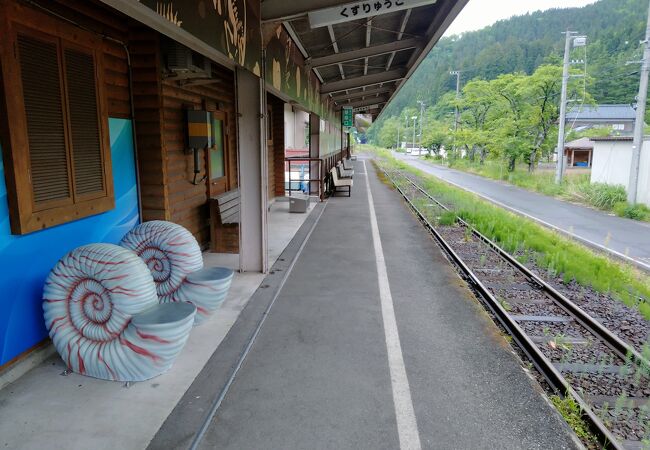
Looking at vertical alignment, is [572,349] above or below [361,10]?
below

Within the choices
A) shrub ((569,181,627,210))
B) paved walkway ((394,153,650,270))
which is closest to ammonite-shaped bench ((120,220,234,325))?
paved walkway ((394,153,650,270))

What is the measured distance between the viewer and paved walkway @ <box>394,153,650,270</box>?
9336mm

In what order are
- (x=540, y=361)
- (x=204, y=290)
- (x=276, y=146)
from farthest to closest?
1. (x=276, y=146)
2. (x=204, y=290)
3. (x=540, y=361)

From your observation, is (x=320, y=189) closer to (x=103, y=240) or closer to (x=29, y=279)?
(x=103, y=240)

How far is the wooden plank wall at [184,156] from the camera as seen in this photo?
5.63 meters

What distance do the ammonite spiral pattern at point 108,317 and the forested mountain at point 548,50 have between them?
23013mm

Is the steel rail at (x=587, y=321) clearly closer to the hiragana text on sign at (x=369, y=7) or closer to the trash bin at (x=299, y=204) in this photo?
the hiragana text on sign at (x=369, y=7)

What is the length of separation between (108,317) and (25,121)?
5.15 feet

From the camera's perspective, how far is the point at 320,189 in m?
13.7

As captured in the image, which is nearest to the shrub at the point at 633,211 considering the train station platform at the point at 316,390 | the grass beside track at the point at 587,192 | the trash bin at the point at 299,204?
the grass beside track at the point at 587,192

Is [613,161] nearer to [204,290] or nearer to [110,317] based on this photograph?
[204,290]

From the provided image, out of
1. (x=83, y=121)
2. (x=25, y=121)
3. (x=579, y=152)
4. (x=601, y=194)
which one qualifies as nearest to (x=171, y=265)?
(x=83, y=121)

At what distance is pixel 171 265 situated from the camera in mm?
4062

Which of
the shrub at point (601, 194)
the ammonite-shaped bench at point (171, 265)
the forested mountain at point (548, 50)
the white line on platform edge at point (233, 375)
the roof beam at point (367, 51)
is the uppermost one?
the forested mountain at point (548, 50)
